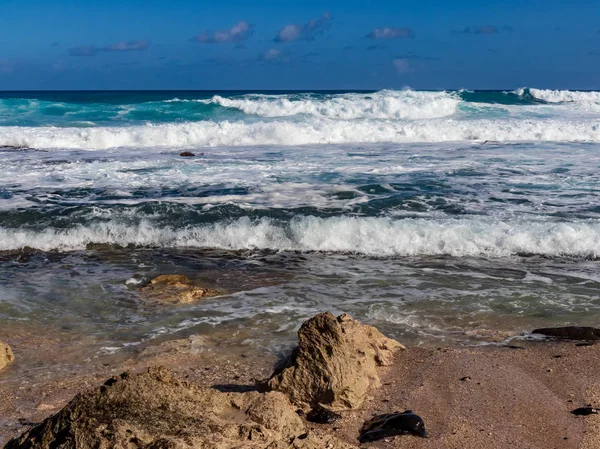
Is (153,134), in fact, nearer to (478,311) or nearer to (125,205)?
(125,205)

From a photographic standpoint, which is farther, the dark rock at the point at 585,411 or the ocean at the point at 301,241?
the ocean at the point at 301,241

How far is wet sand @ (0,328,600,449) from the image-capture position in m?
3.34

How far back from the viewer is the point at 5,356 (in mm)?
4562

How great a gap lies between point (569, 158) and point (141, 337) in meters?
13.2

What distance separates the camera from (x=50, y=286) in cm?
659

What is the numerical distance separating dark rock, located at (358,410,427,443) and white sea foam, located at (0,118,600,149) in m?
18.1

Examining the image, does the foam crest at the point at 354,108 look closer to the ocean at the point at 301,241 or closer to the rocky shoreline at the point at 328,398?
the ocean at the point at 301,241

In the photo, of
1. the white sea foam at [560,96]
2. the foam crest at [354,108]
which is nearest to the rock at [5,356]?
the foam crest at [354,108]

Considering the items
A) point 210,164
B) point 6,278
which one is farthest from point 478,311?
point 210,164

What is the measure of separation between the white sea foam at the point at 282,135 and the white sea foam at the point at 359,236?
12.6m

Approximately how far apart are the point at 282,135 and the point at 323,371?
61.1ft

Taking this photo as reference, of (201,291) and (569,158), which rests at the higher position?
(569,158)

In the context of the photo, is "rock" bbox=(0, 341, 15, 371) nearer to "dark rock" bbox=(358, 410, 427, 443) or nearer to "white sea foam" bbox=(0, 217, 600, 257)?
"dark rock" bbox=(358, 410, 427, 443)

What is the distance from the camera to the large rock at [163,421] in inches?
91.0
